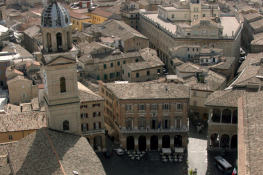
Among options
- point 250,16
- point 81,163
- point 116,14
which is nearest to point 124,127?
point 81,163

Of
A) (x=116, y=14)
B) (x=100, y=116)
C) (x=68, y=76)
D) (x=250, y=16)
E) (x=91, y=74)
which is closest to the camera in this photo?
(x=68, y=76)

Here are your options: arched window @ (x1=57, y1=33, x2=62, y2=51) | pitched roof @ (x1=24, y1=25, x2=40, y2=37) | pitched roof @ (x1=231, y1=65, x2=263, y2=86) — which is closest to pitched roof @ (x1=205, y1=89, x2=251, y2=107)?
pitched roof @ (x1=231, y1=65, x2=263, y2=86)

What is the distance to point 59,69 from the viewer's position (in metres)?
56.2

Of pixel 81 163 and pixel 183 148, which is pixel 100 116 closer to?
Result: pixel 183 148

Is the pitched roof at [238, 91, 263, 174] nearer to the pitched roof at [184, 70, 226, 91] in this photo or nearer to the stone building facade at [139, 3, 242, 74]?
the pitched roof at [184, 70, 226, 91]

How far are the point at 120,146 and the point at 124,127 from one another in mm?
3024

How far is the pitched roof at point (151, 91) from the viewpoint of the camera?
228ft

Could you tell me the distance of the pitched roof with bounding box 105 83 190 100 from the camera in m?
69.5

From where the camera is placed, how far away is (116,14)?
411 feet

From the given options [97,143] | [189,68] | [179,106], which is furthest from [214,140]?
[97,143]

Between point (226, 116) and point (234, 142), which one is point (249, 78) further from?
point (234, 142)

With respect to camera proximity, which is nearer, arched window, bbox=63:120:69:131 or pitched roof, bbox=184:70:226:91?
arched window, bbox=63:120:69:131

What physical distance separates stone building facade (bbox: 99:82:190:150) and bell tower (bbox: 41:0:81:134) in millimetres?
A: 12602

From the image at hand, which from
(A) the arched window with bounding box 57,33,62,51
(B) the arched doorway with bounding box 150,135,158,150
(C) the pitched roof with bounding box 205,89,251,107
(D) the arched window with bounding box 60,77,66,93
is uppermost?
(A) the arched window with bounding box 57,33,62,51
